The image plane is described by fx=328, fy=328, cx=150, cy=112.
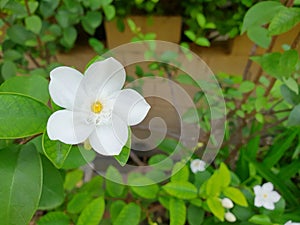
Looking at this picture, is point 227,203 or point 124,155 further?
point 227,203

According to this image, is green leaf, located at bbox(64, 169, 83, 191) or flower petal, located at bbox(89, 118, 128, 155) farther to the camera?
green leaf, located at bbox(64, 169, 83, 191)

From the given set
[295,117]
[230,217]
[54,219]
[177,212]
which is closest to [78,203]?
[54,219]

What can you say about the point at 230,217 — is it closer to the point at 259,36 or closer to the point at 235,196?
the point at 235,196

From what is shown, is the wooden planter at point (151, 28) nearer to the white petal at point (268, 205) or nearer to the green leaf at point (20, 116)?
the white petal at point (268, 205)

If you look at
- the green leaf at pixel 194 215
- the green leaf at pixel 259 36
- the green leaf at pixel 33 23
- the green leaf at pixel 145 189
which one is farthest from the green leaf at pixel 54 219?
the green leaf at pixel 259 36

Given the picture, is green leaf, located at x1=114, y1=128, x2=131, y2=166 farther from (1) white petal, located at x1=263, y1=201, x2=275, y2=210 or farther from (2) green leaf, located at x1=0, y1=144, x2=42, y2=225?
(1) white petal, located at x1=263, y1=201, x2=275, y2=210

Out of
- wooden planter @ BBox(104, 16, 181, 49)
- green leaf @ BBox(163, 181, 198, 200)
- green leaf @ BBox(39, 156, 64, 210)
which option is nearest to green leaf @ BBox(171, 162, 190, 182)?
green leaf @ BBox(163, 181, 198, 200)

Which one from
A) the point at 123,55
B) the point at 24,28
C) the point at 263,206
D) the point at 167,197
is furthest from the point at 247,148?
the point at 24,28
